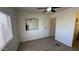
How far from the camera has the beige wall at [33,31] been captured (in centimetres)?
473

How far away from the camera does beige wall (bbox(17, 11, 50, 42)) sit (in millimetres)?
4727

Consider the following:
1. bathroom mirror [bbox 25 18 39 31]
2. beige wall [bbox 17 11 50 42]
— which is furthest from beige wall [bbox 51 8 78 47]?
bathroom mirror [bbox 25 18 39 31]

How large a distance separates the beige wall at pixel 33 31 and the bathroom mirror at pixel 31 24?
247mm

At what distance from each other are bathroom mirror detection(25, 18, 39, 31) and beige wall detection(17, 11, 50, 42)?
25cm

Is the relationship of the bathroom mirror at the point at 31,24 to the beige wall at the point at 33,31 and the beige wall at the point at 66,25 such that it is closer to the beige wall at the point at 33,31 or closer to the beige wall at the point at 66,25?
the beige wall at the point at 33,31

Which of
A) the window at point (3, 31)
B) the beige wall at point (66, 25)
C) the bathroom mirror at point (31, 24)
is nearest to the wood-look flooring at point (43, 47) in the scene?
the beige wall at point (66, 25)

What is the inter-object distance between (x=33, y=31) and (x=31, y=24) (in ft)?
1.97

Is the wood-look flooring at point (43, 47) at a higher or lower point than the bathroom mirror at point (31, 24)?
lower

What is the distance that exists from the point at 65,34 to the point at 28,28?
2.78 m

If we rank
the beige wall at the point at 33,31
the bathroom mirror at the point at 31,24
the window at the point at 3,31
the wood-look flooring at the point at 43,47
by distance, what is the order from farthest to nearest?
the bathroom mirror at the point at 31,24, the beige wall at the point at 33,31, the wood-look flooring at the point at 43,47, the window at the point at 3,31

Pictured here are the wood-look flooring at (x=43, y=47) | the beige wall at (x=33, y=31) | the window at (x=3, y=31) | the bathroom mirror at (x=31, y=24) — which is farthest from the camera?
the bathroom mirror at (x=31, y=24)

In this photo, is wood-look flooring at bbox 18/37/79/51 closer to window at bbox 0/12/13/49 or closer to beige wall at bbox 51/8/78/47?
beige wall at bbox 51/8/78/47
